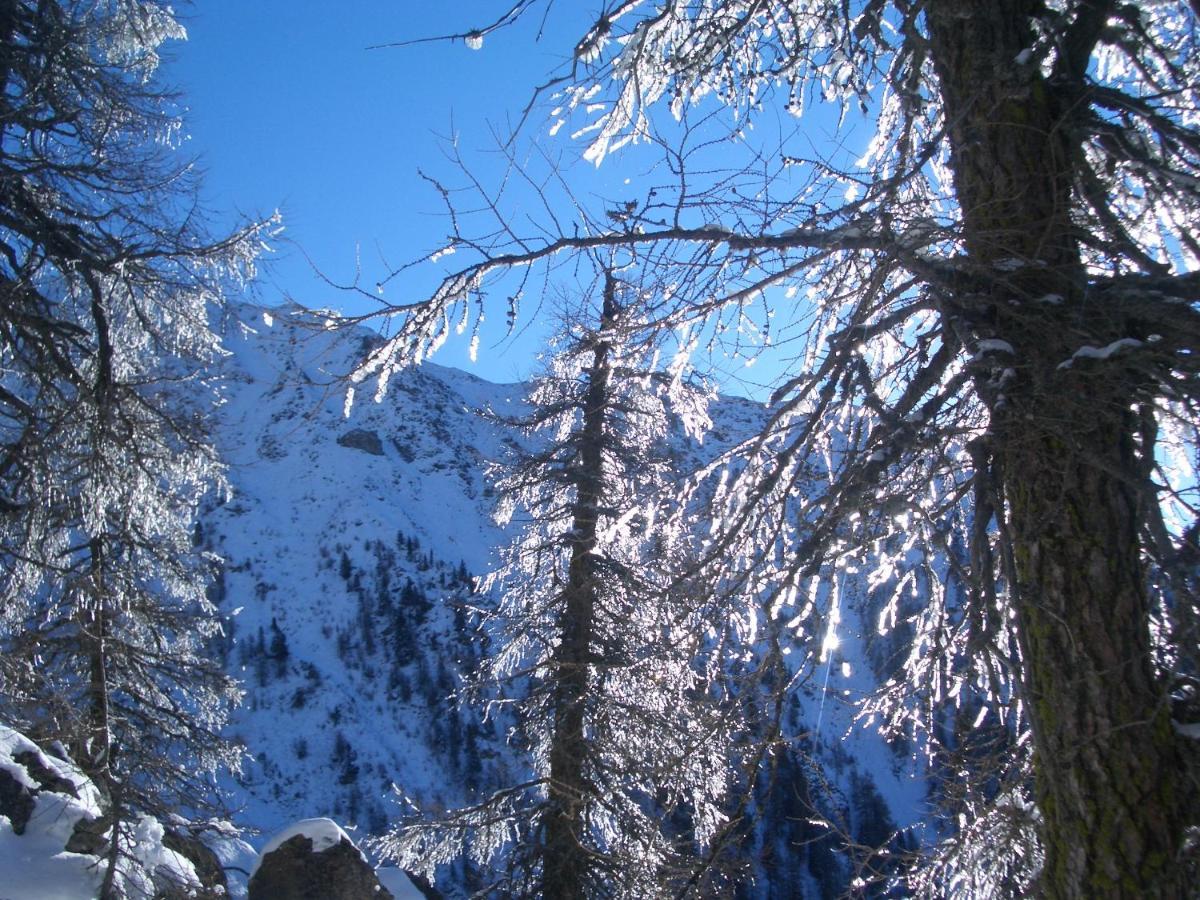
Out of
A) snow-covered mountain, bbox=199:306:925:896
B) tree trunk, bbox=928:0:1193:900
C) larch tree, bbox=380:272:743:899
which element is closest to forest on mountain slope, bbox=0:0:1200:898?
tree trunk, bbox=928:0:1193:900

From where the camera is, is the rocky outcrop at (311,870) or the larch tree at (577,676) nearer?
the rocky outcrop at (311,870)

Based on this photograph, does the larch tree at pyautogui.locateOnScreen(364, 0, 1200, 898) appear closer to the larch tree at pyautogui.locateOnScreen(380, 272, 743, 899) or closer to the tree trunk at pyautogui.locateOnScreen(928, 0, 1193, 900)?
the tree trunk at pyautogui.locateOnScreen(928, 0, 1193, 900)

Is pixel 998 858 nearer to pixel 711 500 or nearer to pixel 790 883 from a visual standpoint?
pixel 711 500

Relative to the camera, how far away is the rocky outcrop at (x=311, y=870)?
20.7 ft

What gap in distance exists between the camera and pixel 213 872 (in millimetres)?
6977

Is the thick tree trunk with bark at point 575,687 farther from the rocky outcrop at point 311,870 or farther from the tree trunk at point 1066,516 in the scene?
the tree trunk at point 1066,516

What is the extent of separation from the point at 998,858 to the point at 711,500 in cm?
171

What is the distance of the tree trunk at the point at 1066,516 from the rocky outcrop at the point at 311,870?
221 inches

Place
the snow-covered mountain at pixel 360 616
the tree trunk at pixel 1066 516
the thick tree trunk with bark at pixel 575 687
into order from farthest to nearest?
the snow-covered mountain at pixel 360 616 < the thick tree trunk with bark at pixel 575 687 < the tree trunk at pixel 1066 516

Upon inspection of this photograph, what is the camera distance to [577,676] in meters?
9.17

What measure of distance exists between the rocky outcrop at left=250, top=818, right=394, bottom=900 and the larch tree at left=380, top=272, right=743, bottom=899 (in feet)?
6.91

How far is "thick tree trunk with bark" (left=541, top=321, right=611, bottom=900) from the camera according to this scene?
331 inches

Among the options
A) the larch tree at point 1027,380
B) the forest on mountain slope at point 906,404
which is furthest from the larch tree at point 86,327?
the larch tree at point 1027,380

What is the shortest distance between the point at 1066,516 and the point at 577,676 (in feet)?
24.2
